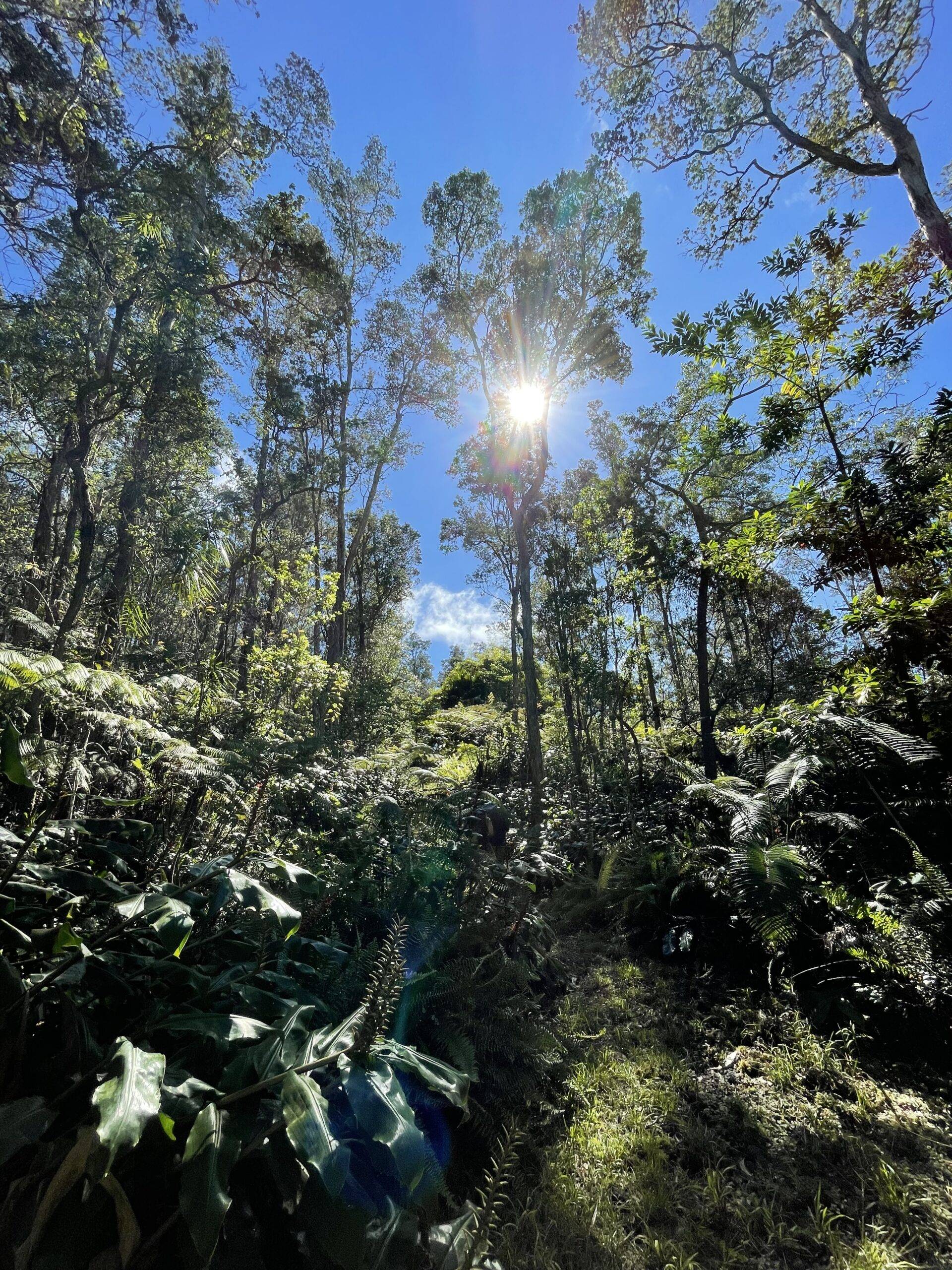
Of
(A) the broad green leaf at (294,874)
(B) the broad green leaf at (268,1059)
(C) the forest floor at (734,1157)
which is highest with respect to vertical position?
(A) the broad green leaf at (294,874)

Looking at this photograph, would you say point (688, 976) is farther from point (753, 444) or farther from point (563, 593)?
point (563, 593)

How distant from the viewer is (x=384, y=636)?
63.3 ft

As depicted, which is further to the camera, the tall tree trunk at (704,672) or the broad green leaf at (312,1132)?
the tall tree trunk at (704,672)

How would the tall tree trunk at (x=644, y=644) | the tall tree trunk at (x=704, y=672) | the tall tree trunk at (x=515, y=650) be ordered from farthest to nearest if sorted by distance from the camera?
the tall tree trunk at (x=515, y=650) → the tall tree trunk at (x=644, y=644) → the tall tree trunk at (x=704, y=672)

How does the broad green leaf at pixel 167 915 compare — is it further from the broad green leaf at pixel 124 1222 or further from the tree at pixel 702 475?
the tree at pixel 702 475

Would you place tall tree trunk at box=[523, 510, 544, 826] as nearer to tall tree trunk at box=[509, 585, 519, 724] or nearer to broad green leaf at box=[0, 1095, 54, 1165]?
tall tree trunk at box=[509, 585, 519, 724]

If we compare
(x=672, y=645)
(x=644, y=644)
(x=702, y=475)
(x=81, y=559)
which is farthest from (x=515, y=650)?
(x=81, y=559)

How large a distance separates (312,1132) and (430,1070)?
1.44 feet

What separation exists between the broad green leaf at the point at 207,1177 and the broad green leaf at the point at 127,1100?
0.31ft

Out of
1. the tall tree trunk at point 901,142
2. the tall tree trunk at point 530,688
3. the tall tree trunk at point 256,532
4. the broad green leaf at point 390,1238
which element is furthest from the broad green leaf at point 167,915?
the tall tree trunk at point 256,532

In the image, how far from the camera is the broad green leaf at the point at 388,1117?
103cm

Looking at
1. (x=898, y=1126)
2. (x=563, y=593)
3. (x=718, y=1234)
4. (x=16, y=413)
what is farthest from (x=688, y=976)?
(x=16, y=413)

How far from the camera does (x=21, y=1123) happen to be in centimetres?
95

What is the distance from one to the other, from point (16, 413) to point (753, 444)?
11.3m
